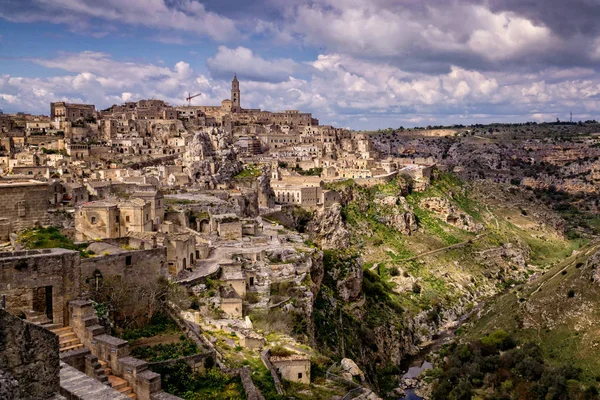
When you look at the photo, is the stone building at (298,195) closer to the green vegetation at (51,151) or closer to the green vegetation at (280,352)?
the green vegetation at (51,151)

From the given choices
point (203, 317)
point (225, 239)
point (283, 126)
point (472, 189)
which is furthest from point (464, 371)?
point (283, 126)

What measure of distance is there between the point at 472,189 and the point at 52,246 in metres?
90.2

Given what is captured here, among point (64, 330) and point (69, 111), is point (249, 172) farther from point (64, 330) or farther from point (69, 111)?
point (64, 330)

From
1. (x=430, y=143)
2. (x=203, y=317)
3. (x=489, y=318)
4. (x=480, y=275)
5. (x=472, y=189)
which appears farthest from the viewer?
(x=430, y=143)

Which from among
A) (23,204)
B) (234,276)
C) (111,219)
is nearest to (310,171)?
(111,219)

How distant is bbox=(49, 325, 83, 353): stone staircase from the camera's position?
554 inches

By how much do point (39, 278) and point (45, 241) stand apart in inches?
156

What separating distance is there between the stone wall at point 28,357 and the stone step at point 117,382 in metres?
4.34

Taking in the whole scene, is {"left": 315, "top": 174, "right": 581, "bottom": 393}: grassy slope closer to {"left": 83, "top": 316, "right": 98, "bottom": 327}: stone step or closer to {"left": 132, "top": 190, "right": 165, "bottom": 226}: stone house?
{"left": 132, "top": 190, "right": 165, "bottom": 226}: stone house

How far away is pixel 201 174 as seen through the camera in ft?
194

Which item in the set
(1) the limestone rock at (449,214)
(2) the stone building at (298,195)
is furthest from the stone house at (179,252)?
(1) the limestone rock at (449,214)

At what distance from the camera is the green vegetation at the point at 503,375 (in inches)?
1436

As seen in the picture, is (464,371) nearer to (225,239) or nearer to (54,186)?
(225,239)

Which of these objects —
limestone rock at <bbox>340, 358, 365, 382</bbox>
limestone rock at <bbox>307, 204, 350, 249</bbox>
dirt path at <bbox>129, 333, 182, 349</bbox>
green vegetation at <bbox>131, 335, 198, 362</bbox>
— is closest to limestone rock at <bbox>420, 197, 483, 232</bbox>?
limestone rock at <bbox>307, 204, 350, 249</bbox>
